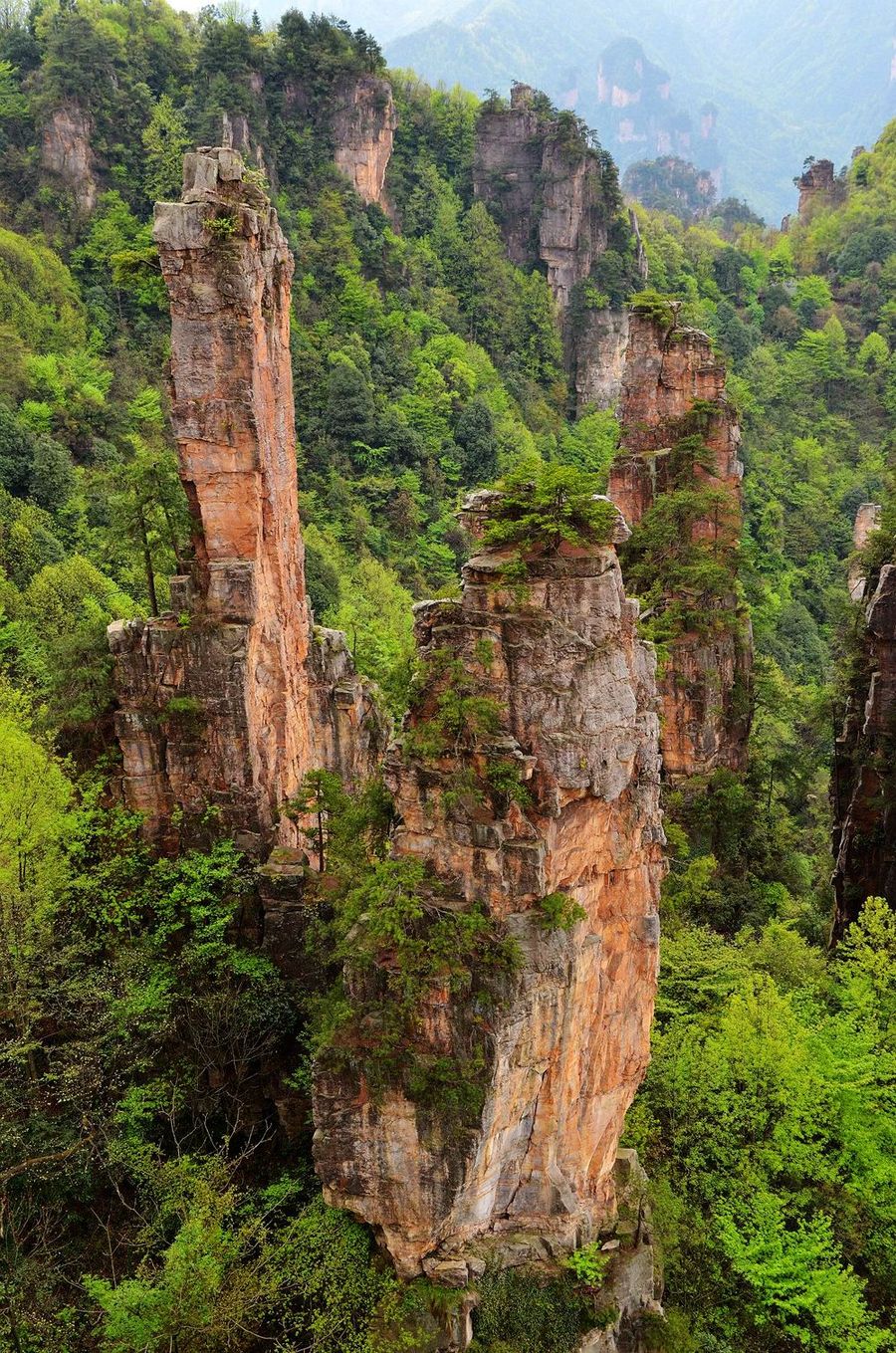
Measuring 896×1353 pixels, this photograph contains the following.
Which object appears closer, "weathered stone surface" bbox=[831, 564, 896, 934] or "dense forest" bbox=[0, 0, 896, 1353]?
"dense forest" bbox=[0, 0, 896, 1353]

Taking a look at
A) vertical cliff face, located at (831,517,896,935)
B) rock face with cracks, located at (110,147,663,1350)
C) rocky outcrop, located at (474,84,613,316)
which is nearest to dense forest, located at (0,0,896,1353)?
rock face with cracks, located at (110,147,663,1350)

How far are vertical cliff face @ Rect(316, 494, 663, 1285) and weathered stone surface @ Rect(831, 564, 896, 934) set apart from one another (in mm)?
14963

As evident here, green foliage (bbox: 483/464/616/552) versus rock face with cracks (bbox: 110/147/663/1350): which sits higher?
green foliage (bbox: 483/464/616/552)

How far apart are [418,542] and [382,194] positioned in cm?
3687

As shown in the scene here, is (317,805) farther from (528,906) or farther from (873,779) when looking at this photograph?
(873,779)

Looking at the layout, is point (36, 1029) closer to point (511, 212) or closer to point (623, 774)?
point (623, 774)

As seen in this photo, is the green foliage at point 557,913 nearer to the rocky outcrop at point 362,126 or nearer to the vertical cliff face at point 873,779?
the vertical cliff face at point 873,779

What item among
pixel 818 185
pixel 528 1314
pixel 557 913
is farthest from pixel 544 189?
pixel 528 1314

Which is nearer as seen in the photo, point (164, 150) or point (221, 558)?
point (221, 558)

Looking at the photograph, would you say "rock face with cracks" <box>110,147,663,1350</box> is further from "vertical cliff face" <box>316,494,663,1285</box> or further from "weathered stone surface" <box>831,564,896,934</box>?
"weathered stone surface" <box>831,564,896,934</box>

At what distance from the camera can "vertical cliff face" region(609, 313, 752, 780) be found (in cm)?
3547

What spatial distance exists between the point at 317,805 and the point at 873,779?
17414mm

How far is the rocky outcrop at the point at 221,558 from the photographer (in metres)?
20.2

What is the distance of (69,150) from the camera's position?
2571 inches
